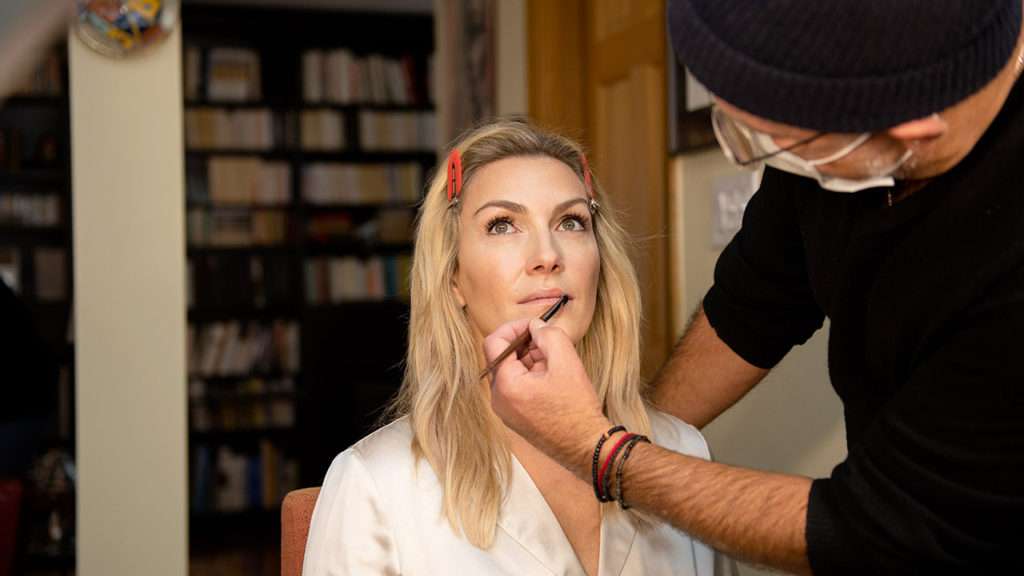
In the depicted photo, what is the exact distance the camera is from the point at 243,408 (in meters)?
5.76

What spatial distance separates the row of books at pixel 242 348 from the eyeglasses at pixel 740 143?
494 cm

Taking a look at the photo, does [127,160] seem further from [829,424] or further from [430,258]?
[829,424]

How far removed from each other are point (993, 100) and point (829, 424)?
3.61ft

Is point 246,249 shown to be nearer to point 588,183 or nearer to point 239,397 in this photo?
point 239,397

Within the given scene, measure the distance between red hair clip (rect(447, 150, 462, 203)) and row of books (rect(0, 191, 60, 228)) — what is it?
14.6ft

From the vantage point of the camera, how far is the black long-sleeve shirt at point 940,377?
0.97 metres

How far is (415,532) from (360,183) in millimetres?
4791

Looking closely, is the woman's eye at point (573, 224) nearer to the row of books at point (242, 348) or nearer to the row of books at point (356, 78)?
the row of books at point (242, 348)

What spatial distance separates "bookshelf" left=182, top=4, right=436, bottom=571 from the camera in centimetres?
567

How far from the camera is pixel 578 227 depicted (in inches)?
59.7

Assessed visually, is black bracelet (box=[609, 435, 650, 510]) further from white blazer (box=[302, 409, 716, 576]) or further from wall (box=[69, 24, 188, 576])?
wall (box=[69, 24, 188, 576])

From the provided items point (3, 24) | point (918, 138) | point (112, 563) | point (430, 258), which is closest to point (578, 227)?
point (430, 258)

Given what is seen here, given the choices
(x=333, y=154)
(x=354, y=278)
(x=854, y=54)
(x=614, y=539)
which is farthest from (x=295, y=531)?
(x=333, y=154)

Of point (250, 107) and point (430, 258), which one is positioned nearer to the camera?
point (430, 258)
